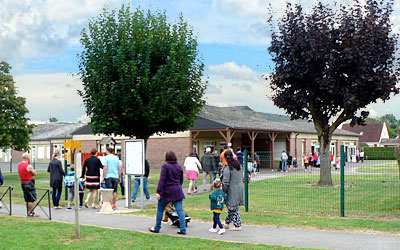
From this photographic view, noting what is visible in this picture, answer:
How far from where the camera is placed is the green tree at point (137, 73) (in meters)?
20.0

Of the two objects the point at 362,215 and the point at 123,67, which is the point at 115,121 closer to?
the point at 123,67

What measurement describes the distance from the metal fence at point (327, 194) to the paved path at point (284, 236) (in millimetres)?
2670

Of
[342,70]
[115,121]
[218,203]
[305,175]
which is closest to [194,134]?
[115,121]

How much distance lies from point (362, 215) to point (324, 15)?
10.1 metres

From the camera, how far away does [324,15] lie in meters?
19.0

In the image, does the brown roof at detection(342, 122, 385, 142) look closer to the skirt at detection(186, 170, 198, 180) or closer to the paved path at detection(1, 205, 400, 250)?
the skirt at detection(186, 170, 198, 180)

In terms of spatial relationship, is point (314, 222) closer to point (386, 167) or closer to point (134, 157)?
point (386, 167)

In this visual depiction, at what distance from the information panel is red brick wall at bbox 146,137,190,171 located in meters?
22.2

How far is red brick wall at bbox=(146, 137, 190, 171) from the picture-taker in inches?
1432

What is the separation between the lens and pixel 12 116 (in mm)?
→ 32000

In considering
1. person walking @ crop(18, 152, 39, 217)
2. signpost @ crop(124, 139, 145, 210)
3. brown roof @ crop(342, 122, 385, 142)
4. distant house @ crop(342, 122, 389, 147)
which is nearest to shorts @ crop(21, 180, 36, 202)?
person walking @ crop(18, 152, 39, 217)

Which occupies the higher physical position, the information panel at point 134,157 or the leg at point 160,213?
the information panel at point 134,157

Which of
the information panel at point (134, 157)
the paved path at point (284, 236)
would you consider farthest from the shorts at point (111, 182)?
the paved path at point (284, 236)

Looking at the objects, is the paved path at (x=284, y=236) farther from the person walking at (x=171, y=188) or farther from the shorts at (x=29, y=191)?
the shorts at (x=29, y=191)
